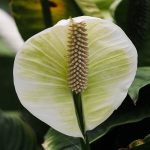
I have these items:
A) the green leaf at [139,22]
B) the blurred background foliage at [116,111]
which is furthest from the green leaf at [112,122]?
the green leaf at [139,22]

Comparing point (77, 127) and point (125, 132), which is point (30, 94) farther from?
point (125, 132)

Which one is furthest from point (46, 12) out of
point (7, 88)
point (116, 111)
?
point (7, 88)

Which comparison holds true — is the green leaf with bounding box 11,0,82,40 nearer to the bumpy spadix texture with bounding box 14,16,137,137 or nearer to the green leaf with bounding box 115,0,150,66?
the green leaf with bounding box 115,0,150,66

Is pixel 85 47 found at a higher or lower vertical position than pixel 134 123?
higher

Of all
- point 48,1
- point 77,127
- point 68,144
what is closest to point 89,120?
point 77,127

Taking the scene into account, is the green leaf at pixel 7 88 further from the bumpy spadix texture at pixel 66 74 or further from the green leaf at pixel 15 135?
the bumpy spadix texture at pixel 66 74
